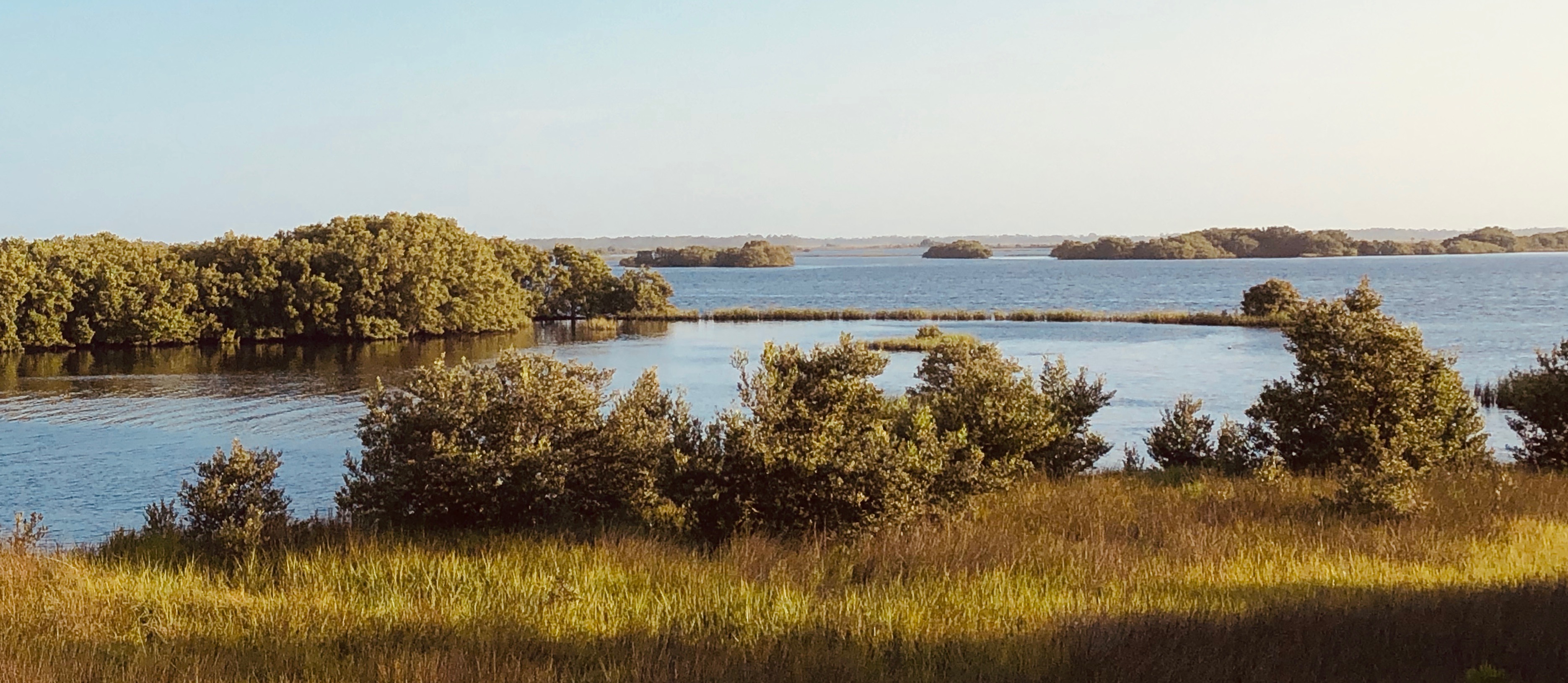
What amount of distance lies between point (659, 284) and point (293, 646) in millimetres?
84961

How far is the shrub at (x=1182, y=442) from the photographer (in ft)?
64.7

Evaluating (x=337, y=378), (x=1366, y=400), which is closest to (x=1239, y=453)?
(x=1366, y=400)

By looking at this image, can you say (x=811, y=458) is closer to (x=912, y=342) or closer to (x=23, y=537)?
(x=23, y=537)

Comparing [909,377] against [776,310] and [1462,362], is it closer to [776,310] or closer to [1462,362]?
[1462,362]

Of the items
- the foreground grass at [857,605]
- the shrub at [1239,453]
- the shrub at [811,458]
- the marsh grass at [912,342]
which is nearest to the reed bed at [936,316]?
the marsh grass at [912,342]

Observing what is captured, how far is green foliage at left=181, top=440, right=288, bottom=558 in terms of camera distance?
36.4 ft

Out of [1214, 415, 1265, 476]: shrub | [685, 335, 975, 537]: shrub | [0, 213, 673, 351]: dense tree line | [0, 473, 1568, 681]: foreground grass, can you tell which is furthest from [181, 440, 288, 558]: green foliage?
[0, 213, 673, 351]: dense tree line

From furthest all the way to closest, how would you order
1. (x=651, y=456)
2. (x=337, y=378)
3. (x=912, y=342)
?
(x=912, y=342), (x=337, y=378), (x=651, y=456)

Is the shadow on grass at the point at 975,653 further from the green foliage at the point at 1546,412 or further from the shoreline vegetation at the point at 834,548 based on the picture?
the green foliage at the point at 1546,412

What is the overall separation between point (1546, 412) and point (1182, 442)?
5.46 m

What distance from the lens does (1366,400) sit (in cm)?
1670

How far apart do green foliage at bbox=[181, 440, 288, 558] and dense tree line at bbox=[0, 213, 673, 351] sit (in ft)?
188

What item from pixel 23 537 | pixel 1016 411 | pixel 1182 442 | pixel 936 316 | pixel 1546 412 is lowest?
pixel 936 316

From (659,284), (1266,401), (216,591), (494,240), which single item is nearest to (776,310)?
(659,284)
